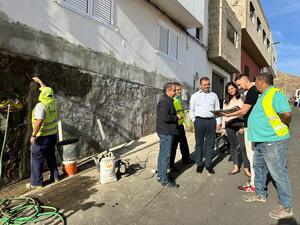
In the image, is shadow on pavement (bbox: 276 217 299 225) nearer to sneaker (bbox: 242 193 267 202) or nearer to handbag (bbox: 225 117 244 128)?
sneaker (bbox: 242 193 267 202)

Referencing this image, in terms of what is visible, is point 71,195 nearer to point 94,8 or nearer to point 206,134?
point 206,134

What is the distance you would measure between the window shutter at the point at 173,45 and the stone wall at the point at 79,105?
238 cm

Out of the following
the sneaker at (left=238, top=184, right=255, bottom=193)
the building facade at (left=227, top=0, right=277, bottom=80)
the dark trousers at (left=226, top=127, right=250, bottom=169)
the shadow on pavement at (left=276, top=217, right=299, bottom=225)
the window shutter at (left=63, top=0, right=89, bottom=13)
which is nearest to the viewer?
the shadow on pavement at (left=276, top=217, right=299, bottom=225)

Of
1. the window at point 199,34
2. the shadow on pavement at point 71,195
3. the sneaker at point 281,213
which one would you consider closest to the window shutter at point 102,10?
the shadow on pavement at point 71,195

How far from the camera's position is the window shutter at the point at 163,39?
1078 cm

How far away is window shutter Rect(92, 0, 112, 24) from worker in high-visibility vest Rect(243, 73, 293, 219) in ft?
16.5

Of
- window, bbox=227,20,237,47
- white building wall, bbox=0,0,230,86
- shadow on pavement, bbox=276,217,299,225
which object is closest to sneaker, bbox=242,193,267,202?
shadow on pavement, bbox=276,217,299,225

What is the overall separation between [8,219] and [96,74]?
4.26 meters

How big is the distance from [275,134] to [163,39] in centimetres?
795

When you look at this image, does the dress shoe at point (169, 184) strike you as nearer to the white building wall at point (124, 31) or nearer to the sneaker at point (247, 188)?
the sneaker at point (247, 188)

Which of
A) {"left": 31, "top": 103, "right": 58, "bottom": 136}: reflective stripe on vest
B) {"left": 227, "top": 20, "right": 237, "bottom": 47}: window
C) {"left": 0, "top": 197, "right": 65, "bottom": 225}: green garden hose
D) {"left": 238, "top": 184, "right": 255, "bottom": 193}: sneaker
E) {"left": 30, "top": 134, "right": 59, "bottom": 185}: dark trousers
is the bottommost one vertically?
{"left": 0, "top": 197, "right": 65, "bottom": 225}: green garden hose

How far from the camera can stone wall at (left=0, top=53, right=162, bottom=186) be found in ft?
16.9

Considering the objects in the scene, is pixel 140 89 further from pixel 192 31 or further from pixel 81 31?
pixel 192 31

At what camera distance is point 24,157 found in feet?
17.5
